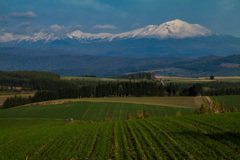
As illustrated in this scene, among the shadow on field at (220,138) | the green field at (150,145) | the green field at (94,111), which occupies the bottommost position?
the green field at (94,111)

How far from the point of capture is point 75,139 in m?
32.5

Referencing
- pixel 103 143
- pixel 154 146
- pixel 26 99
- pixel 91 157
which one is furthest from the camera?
pixel 26 99

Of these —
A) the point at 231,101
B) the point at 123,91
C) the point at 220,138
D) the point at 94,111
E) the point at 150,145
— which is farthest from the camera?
the point at 123,91

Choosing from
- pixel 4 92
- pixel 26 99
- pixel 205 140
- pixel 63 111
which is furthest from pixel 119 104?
pixel 4 92

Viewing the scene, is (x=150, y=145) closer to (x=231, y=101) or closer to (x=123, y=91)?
(x=231, y=101)

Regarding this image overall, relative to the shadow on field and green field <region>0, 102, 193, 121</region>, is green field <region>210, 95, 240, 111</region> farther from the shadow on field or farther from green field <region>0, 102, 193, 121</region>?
the shadow on field

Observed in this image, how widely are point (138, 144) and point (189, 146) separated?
4832 mm

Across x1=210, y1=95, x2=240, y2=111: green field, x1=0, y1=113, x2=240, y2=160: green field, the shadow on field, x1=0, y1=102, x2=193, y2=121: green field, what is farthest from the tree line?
the shadow on field

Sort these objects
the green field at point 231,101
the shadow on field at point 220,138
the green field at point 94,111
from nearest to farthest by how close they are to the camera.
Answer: the shadow on field at point 220,138 → the green field at point 94,111 → the green field at point 231,101

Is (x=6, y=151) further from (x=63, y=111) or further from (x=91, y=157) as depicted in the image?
(x=63, y=111)

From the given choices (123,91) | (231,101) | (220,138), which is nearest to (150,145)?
(220,138)

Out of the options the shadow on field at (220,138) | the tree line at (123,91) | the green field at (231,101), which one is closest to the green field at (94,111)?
the green field at (231,101)

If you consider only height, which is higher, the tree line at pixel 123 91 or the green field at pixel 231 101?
the tree line at pixel 123 91

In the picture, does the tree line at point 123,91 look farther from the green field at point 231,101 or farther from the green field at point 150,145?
the green field at point 150,145
